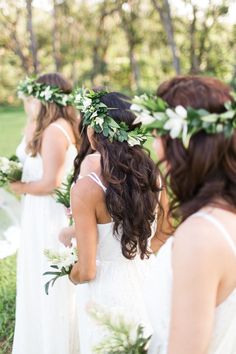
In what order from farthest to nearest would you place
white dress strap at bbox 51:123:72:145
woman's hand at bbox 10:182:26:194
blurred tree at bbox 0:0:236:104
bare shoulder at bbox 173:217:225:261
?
blurred tree at bbox 0:0:236:104 → woman's hand at bbox 10:182:26:194 → white dress strap at bbox 51:123:72:145 → bare shoulder at bbox 173:217:225:261

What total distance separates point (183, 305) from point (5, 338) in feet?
10.8

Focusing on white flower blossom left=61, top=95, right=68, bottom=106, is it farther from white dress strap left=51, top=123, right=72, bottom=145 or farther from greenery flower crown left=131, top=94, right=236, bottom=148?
greenery flower crown left=131, top=94, right=236, bottom=148

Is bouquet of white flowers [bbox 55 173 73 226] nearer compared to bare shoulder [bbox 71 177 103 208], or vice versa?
bare shoulder [bbox 71 177 103 208]

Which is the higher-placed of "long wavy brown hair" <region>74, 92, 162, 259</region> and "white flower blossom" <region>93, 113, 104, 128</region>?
"white flower blossom" <region>93, 113, 104, 128</region>

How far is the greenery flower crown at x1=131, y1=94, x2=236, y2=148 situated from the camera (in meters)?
1.64

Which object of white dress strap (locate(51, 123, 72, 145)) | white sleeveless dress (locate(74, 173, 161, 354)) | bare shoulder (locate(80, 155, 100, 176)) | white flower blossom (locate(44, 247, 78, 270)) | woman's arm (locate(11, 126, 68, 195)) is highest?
bare shoulder (locate(80, 155, 100, 176))

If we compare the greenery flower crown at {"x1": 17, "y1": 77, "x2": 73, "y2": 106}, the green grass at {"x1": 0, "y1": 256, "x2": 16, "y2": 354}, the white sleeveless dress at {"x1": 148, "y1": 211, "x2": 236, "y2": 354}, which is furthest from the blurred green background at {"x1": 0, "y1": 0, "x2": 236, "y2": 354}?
the white sleeveless dress at {"x1": 148, "y1": 211, "x2": 236, "y2": 354}

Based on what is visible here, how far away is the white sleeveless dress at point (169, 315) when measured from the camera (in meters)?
1.80

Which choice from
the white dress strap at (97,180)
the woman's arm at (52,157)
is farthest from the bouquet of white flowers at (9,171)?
the white dress strap at (97,180)

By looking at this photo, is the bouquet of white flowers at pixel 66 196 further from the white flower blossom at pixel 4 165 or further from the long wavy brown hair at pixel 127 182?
the long wavy brown hair at pixel 127 182

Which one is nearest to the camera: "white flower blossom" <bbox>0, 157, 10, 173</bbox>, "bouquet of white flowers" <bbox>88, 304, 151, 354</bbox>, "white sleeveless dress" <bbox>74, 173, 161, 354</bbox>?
"bouquet of white flowers" <bbox>88, 304, 151, 354</bbox>

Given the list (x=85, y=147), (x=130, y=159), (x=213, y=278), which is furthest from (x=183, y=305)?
(x=85, y=147)

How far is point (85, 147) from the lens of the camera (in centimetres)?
309

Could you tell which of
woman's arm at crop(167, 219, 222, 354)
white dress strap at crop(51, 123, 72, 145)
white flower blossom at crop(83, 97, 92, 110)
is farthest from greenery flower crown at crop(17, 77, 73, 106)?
woman's arm at crop(167, 219, 222, 354)
